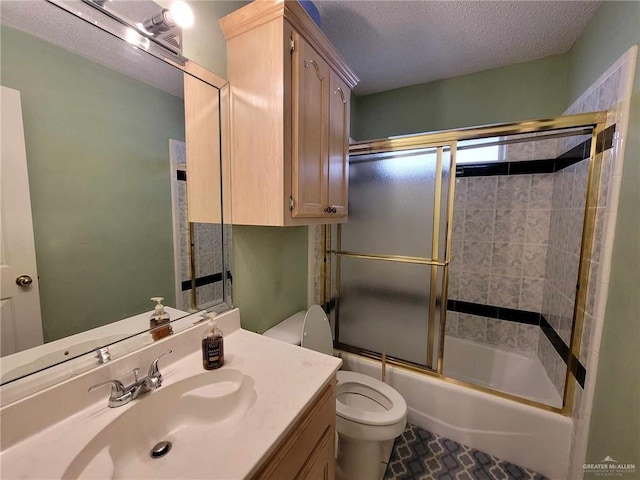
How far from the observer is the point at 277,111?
38.8 inches

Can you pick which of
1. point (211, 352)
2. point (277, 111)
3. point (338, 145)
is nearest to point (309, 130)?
point (277, 111)

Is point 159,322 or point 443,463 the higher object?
point 159,322

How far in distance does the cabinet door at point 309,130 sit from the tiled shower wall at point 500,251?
1.52 metres

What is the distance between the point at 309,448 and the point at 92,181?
3.46ft

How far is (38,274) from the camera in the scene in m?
0.70

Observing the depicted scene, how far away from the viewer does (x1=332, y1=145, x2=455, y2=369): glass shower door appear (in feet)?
5.29

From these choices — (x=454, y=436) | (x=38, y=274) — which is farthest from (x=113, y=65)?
(x=454, y=436)

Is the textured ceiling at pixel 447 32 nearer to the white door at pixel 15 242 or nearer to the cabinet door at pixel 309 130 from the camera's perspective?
the cabinet door at pixel 309 130

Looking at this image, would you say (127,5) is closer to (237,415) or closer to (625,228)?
(237,415)

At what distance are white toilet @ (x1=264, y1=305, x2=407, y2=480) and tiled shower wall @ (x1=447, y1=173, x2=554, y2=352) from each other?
3.84 feet

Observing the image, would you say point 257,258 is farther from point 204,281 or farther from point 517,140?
point 517,140

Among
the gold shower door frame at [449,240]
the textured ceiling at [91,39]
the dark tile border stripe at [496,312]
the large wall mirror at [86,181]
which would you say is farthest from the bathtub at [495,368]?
the textured ceiling at [91,39]

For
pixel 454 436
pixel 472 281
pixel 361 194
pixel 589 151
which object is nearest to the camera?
pixel 589 151

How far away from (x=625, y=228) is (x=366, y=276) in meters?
1.27
